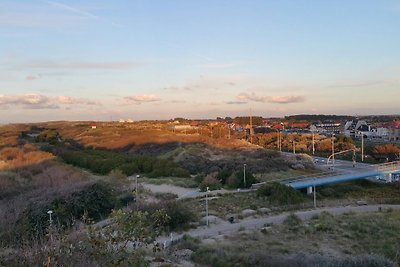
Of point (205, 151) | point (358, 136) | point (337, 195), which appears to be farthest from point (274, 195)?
point (358, 136)

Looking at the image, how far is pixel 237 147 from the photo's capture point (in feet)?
221

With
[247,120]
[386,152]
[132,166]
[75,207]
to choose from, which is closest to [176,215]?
[75,207]

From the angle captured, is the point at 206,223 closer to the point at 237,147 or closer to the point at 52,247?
the point at 52,247

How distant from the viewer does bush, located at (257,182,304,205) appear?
34.8 meters

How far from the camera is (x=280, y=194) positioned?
3506 centimetres

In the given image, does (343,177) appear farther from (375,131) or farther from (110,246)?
(375,131)

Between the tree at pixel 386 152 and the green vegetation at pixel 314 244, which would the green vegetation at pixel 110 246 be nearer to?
the green vegetation at pixel 314 244

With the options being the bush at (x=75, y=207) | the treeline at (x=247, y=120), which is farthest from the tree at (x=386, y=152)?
the treeline at (x=247, y=120)

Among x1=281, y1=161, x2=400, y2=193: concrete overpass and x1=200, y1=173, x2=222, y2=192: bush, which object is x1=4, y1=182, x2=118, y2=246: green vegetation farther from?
x1=281, y1=161, x2=400, y2=193: concrete overpass

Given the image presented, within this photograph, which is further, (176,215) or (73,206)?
(73,206)

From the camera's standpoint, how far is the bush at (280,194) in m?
34.8

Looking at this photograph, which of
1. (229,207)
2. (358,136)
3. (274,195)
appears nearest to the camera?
(229,207)

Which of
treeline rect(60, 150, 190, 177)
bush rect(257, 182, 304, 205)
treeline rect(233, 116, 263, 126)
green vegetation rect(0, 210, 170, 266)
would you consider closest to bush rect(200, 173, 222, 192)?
bush rect(257, 182, 304, 205)

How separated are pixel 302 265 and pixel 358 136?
10481 cm
